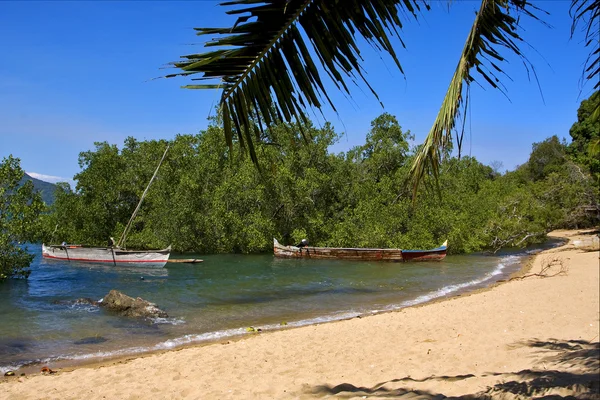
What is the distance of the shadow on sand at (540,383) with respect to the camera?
162 inches

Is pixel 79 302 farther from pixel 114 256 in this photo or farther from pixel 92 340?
pixel 114 256

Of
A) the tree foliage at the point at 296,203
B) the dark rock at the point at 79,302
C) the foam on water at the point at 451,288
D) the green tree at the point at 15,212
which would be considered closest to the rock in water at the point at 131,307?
the dark rock at the point at 79,302

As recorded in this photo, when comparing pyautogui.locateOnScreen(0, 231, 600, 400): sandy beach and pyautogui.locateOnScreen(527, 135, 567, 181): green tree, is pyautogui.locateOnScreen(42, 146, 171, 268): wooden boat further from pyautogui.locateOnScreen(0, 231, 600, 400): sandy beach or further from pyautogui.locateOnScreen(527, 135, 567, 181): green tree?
pyautogui.locateOnScreen(527, 135, 567, 181): green tree

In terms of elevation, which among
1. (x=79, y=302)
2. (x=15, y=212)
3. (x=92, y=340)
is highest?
(x=15, y=212)

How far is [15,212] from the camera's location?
16.6m

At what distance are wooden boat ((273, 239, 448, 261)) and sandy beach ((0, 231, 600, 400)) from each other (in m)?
14.0

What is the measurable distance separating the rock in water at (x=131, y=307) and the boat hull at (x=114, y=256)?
1066cm

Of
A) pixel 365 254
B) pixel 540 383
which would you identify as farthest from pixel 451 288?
pixel 540 383

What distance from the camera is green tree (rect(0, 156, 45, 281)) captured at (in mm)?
16578

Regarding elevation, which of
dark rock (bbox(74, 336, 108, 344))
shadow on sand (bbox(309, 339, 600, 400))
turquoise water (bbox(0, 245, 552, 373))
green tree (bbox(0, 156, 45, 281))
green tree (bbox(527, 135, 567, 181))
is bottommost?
dark rock (bbox(74, 336, 108, 344))

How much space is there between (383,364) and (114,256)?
21.3 metres

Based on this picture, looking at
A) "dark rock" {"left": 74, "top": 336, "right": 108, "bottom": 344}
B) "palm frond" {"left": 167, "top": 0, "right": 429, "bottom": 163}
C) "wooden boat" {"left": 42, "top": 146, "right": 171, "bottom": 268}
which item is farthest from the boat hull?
"palm frond" {"left": 167, "top": 0, "right": 429, "bottom": 163}

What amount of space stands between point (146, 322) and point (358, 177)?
28457 mm

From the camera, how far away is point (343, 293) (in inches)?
635
